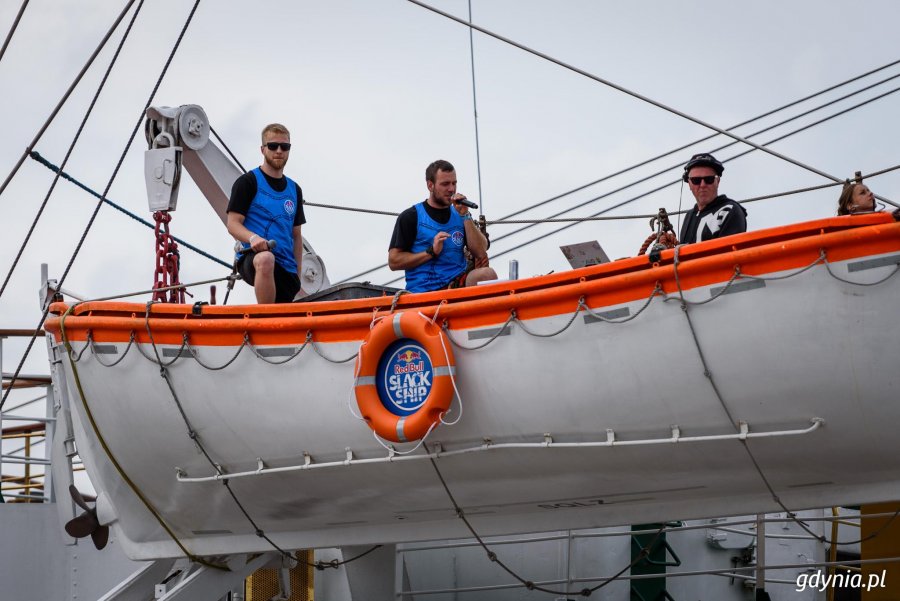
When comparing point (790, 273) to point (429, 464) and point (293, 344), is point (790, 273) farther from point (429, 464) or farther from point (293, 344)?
point (293, 344)

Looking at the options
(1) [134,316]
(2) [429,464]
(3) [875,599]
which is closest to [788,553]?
(3) [875,599]

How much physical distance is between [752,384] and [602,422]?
69 centimetres

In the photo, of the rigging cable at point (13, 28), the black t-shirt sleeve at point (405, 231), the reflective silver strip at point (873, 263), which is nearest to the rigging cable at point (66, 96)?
the rigging cable at point (13, 28)

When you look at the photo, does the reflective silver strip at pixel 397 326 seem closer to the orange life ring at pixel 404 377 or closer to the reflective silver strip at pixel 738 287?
the orange life ring at pixel 404 377

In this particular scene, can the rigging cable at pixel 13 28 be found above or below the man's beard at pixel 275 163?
above

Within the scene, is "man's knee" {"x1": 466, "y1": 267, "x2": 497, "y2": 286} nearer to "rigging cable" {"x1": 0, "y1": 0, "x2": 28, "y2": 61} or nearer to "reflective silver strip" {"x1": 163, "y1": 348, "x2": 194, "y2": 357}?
"reflective silver strip" {"x1": 163, "y1": 348, "x2": 194, "y2": 357}

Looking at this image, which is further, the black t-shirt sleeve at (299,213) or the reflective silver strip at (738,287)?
the black t-shirt sleeve at (299,213)

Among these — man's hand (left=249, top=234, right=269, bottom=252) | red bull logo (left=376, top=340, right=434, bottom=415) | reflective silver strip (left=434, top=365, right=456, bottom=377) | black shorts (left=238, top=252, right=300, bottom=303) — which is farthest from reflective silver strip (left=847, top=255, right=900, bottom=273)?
black shorts (left=238, top=252, right=300, bottom=303)

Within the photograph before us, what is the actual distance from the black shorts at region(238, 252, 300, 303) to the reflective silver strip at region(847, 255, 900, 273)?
3097 millimetres

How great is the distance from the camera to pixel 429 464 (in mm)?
5871

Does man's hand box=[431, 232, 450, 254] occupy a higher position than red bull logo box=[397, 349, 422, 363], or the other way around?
man's hand box=[431, 232, 450, 254]

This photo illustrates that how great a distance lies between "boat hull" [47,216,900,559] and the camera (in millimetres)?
5023

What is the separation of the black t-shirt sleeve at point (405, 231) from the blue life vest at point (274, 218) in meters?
0.63

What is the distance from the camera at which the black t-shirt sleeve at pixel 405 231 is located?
654 centimetres
